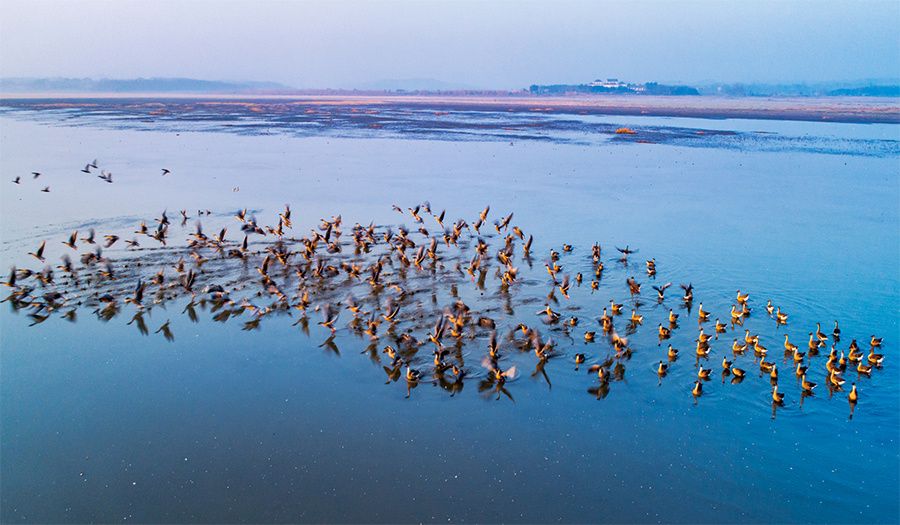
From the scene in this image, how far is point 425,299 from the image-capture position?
54.5 ft

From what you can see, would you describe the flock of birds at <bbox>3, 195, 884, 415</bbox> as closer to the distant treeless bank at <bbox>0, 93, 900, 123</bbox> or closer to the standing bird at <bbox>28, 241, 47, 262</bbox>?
the standing bird at <bbox>28, 241, 47, 262</bbox>

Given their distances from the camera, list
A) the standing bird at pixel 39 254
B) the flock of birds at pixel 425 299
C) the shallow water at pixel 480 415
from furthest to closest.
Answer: the standing bird at pixel 39 254 < the flock of birds at pixel 425 299 < the shallow water at pixel 480 415

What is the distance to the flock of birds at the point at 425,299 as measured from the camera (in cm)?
1309

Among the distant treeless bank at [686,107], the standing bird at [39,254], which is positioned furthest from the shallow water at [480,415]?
the distant treeless bank at [686,107]


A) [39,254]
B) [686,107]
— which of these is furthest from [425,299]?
[686,107]

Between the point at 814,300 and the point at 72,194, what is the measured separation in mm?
28082

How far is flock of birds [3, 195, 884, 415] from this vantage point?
42.9 ft

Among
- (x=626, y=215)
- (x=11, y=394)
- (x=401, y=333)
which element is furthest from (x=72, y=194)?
(x=626, y=215)

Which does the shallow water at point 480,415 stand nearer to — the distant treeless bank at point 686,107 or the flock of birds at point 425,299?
the flock of birds at point 425,299

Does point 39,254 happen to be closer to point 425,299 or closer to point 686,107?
point 425,299

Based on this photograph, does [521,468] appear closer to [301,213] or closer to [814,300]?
[814,300]

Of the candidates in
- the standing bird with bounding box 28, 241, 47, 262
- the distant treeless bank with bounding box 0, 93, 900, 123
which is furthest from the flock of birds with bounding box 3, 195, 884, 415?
the distant treeless bank with bounding box 0, 93, 900, 123

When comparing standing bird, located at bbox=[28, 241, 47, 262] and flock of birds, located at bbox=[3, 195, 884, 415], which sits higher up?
standing bird, located at bbox=[28, 241, 47, 262]

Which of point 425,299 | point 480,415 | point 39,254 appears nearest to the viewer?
point 480,415
